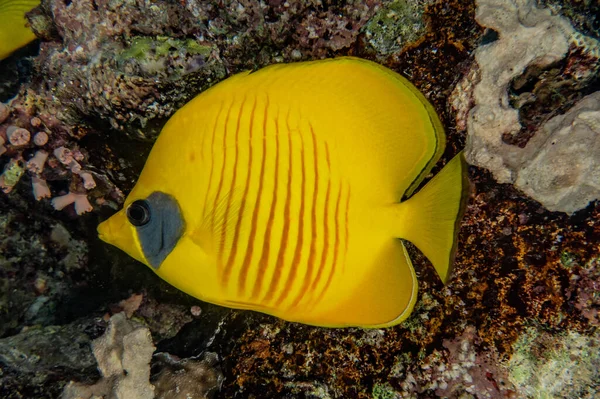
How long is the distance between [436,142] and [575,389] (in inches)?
37.9

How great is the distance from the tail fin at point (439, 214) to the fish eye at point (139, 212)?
710 millimetres

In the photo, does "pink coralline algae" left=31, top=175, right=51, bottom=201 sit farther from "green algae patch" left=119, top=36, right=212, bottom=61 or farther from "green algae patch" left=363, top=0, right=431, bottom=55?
"green algae patch" left=363, top=0, right=431, bottom=55

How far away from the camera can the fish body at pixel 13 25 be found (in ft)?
8.43

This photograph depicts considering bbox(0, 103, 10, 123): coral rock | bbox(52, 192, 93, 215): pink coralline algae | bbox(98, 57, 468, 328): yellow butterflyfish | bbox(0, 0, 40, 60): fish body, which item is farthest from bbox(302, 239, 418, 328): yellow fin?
bbox(0, 0, 40, 60): fish body

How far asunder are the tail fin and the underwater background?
0.33 meters

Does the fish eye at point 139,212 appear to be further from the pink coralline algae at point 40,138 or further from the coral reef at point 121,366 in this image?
the pink coralline algae at point 40,138

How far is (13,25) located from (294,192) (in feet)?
8.84

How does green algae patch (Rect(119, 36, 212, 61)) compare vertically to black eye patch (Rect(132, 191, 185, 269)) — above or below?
above

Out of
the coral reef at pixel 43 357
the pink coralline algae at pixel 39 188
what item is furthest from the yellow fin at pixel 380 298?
the pink coralline algae at pixel 39 188

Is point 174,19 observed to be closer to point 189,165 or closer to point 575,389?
point 189,165

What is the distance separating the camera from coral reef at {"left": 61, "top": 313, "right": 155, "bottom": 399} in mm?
1539

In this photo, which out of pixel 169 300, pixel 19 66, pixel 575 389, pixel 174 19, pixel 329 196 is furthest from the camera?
pixel 19 66

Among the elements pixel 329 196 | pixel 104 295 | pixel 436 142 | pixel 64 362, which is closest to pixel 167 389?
pixel 64 362

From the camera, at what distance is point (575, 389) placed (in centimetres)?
128
